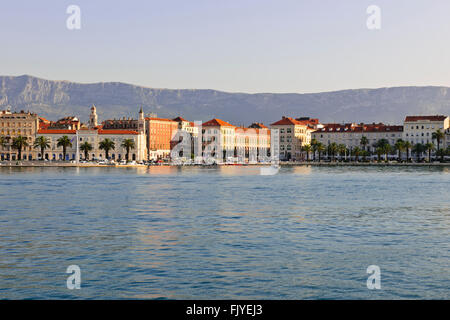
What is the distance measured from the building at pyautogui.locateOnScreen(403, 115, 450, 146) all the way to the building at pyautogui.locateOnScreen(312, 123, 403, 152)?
9.04 ft

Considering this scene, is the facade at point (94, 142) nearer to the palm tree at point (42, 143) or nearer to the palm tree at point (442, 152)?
the palm tree at point (42, 143)

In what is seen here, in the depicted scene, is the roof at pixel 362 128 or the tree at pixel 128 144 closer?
the tree at pixel 128 144

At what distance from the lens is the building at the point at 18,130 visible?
166500 mm

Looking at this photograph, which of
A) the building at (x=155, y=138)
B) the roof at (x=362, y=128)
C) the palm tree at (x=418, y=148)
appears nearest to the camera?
the palm tree at (x=418, y=148)

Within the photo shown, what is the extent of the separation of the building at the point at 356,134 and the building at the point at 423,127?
2755mm

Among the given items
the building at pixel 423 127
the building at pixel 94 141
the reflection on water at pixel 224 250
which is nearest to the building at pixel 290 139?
the building at pixel 423 127

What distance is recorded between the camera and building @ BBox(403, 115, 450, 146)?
6678 inches

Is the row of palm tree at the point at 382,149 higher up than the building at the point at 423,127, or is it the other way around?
the building at the point at 423,127

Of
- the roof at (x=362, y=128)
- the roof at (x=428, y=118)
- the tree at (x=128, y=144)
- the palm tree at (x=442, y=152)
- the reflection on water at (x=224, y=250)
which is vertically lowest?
the reflection on water at (x=224, y=250)

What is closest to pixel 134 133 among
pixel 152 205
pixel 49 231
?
pixel 152 205

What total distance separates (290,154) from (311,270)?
576ft

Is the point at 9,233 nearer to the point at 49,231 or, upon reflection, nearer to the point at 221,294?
the point at 49,231

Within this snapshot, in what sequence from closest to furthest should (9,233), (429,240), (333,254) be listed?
(333,254) → (429,240) → (9,233)
